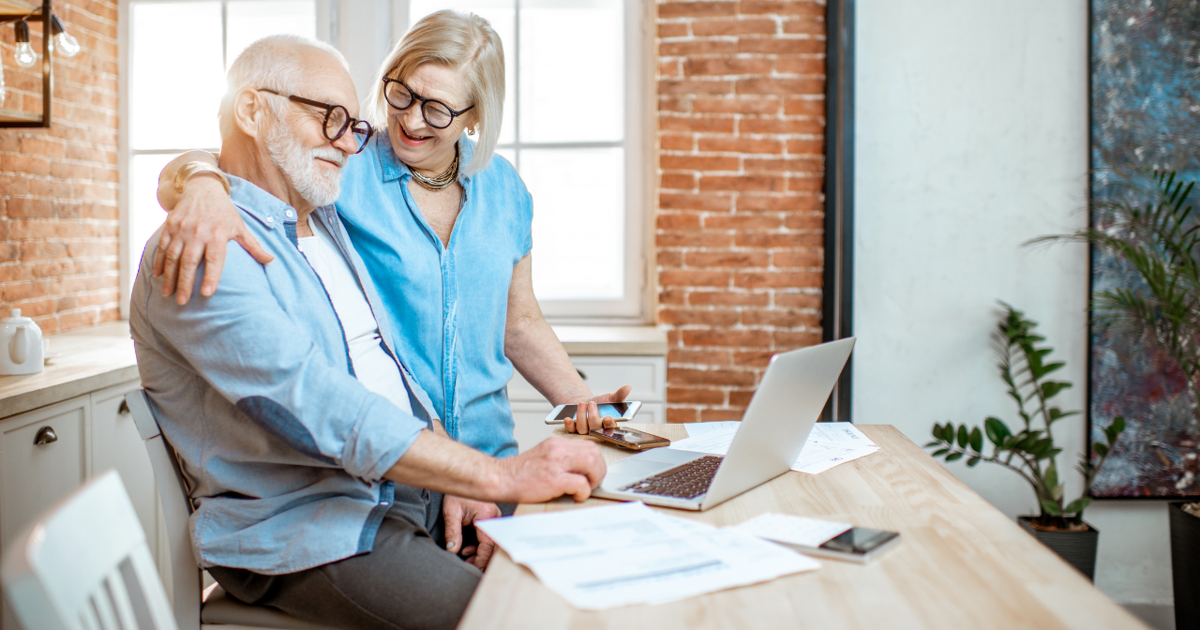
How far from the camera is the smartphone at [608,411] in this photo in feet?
5.08

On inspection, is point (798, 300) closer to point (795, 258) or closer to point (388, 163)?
point (795, 258)

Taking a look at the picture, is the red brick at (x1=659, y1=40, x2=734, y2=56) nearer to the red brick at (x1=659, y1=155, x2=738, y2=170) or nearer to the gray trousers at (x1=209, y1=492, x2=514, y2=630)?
the red brick at (x1=659, y1=155, x2=738, y2=170)

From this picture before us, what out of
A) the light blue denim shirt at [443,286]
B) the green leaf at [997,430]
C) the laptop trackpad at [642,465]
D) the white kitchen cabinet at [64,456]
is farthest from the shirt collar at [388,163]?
the green leaf at [997,430]

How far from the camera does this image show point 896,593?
2.69 feet

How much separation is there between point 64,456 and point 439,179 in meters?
1.31

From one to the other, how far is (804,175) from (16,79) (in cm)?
283

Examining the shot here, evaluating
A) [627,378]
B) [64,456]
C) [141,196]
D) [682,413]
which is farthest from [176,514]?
[141,196]

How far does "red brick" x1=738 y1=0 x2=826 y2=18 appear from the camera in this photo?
9.91ft

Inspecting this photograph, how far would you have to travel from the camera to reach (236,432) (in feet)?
3.91

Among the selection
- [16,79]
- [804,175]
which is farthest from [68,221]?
[804,175]

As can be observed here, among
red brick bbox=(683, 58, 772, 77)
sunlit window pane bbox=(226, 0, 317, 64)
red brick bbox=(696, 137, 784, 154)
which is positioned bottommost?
red brick bbox=(696, 137, 784, 154)

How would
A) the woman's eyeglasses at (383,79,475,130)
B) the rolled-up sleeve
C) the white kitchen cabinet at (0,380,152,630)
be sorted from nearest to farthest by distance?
the rolled-up sleeve < the woman's eyeglasses at (383,79,475,130) < the white kitchen cabinet at (0,380,152,630)

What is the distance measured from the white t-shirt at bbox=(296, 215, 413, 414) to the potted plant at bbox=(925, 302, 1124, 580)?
1.94 m

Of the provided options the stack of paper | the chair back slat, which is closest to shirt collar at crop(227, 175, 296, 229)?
the chair back slat
